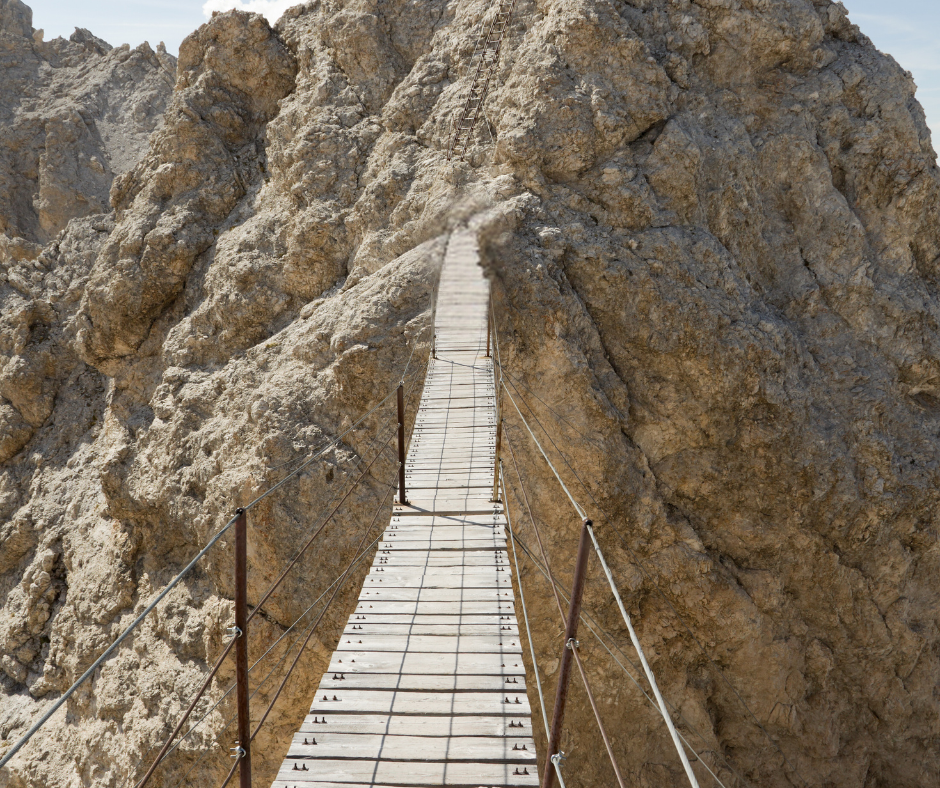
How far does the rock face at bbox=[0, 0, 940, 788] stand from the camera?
8078 mm

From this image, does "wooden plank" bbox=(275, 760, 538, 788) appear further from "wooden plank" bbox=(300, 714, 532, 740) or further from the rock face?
the rock face

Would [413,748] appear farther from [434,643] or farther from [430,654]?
[434,643]

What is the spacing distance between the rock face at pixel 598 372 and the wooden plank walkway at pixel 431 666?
38.6 inches

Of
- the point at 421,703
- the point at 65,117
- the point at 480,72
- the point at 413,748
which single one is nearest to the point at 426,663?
the point at 421,703

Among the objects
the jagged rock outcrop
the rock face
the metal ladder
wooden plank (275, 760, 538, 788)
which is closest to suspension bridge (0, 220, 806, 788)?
wooden plank (275, 760, 538, 788)

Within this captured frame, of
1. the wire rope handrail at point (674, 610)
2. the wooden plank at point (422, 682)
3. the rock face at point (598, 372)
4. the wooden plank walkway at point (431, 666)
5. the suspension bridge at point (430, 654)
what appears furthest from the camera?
the rock face at point (598, 372)

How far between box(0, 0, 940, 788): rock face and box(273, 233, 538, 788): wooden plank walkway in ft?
3.22

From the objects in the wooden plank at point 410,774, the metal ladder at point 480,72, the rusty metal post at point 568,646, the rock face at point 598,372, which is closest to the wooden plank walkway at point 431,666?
the wooden plank at point 410,774

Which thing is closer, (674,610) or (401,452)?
(401,452)

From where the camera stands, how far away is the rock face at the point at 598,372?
8078mm

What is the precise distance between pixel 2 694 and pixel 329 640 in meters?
7.03

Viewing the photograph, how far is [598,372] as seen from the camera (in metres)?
8.26

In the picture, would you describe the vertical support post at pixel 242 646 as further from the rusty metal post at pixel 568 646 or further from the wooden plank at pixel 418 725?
the rusty metal post at pixel 568 646

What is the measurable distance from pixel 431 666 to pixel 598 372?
191 inches
